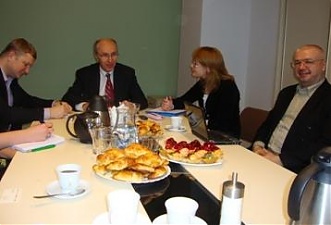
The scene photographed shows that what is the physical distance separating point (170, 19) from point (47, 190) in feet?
10.2

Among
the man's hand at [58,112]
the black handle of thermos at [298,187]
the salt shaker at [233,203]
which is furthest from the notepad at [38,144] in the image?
the black handle of thermos at [298,187]

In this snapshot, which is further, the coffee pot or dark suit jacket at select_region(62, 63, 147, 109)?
dark suit jacket at select_region(62, 63, 147, 109)

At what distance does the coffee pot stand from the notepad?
Result: 1.16 meters

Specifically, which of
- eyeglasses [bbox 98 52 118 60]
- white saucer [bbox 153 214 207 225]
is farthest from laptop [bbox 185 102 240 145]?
eyeglasses [bbox 98 52 118 60]

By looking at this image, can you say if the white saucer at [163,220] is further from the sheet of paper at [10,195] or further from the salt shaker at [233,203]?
the sheet of paper at [10,195]

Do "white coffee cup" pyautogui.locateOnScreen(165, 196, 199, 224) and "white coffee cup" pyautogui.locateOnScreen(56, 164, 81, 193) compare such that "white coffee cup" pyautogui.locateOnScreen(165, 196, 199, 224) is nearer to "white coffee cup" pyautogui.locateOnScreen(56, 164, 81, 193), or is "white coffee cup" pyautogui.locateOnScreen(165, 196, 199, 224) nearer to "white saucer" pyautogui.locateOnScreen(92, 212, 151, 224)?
"white saucer" pyautogui.locateOnScreen(92, 212, 151, 224)

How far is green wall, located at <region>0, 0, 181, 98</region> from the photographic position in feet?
12.1

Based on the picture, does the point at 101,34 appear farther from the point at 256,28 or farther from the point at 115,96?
the point at 256,28

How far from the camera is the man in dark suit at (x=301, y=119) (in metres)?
2.03

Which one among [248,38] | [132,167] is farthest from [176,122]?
[248,38]

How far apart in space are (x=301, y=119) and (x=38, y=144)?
1471 millimetres

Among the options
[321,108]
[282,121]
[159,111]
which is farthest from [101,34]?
[321,108]

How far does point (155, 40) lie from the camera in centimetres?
401

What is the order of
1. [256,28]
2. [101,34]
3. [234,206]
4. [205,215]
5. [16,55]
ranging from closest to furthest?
[234,206] → [205,215] → [16,55] → [256,28] → [101,34]
